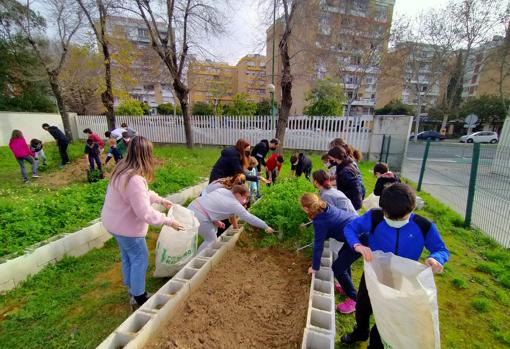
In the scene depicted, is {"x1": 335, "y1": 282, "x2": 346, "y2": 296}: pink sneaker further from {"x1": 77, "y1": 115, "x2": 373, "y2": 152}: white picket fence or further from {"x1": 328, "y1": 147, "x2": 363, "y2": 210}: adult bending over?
{"x1": 77, "y1": 115, "x2": 373, "y2": 152}: white picket fence

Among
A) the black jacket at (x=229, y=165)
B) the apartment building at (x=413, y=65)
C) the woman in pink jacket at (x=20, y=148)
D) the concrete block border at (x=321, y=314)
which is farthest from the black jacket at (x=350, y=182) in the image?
the apartment building at (x=413, y=65)

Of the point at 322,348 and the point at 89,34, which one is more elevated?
the point at 89,34

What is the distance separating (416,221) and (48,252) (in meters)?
4.11

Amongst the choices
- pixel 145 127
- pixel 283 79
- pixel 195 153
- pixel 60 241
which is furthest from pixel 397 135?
pixel 145 127

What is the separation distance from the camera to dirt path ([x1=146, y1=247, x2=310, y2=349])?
205cm

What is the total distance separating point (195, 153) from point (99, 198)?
297 inches

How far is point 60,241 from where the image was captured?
340cm

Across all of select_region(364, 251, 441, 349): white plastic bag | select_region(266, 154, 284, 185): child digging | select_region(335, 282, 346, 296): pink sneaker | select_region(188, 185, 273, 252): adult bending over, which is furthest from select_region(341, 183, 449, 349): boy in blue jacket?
select_region(266, 154, 284, 185): child digging

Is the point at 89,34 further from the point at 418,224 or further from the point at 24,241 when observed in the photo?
the point at 418,224

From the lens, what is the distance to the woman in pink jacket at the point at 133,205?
2.13m

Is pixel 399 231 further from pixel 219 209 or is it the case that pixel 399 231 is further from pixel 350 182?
pixel 219 209

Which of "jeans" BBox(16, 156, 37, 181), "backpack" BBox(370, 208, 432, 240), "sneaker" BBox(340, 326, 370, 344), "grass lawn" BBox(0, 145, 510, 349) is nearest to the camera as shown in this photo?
"backpack" BBox(370, 208, 432, 240)

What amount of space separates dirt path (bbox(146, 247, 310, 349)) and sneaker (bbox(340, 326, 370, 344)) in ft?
1.36

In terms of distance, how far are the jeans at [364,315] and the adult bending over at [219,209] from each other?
1.39 metres
